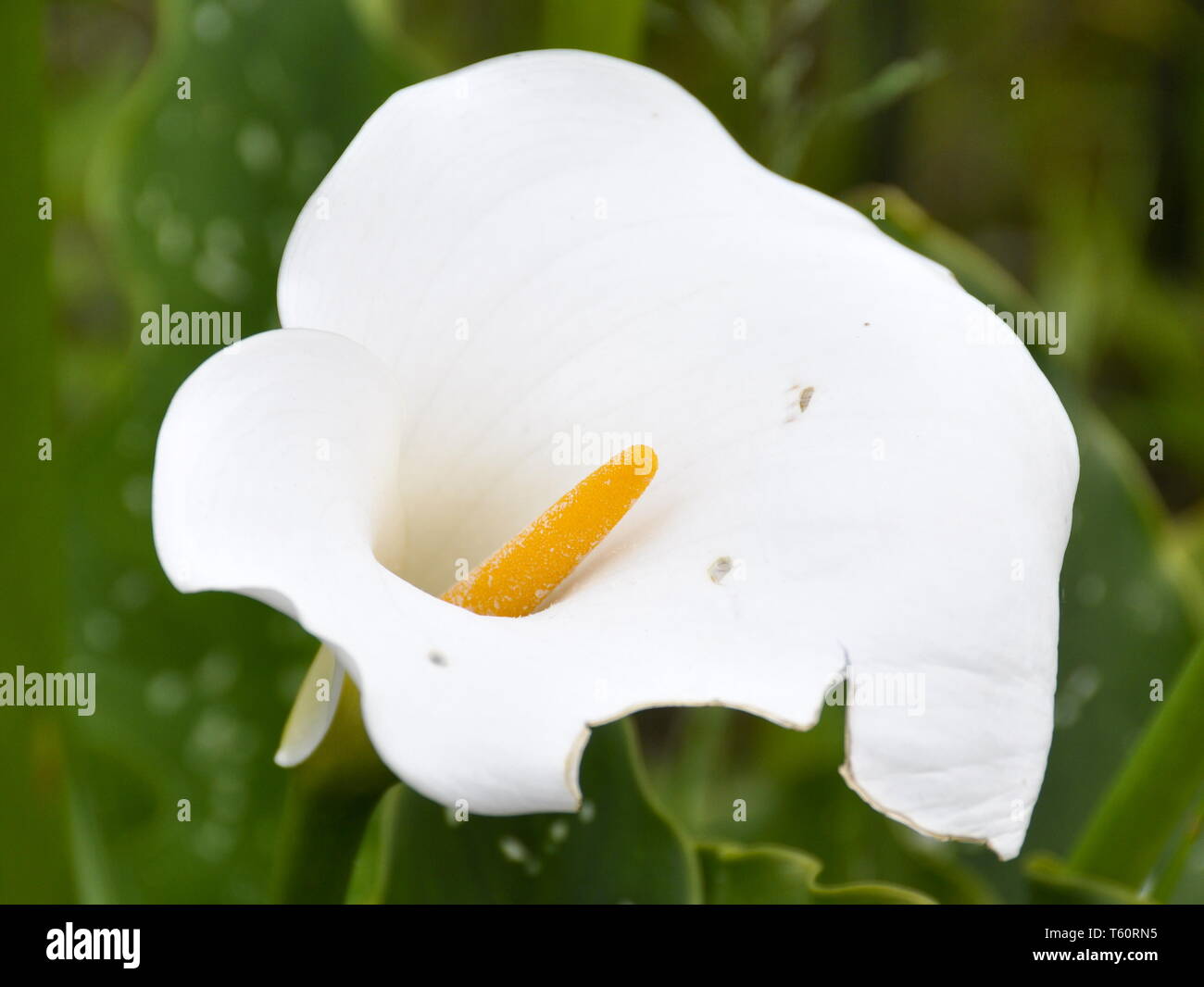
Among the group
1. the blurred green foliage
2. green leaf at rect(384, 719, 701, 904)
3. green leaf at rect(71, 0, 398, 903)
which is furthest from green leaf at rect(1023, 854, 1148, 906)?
green leaf at rect(71, 0, 398, 903)

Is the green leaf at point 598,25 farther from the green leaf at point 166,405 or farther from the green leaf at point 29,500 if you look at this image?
the green leaf at point 29,500

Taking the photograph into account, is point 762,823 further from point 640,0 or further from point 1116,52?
point 1116,52

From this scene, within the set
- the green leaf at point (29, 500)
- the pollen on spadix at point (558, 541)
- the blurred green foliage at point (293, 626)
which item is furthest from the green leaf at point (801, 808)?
the green leaf at point (29, 500)

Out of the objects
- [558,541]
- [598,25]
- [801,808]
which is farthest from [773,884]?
[598,25]

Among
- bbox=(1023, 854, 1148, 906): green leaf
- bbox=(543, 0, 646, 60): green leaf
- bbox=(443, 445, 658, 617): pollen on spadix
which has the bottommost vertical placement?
bbox=(1023, 854, 1148, 906): green leaf

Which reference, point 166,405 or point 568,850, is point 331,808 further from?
point 166,405

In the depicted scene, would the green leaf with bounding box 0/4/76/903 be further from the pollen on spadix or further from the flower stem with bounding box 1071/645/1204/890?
the flower stem with bounding box 1071/645/1204/890
